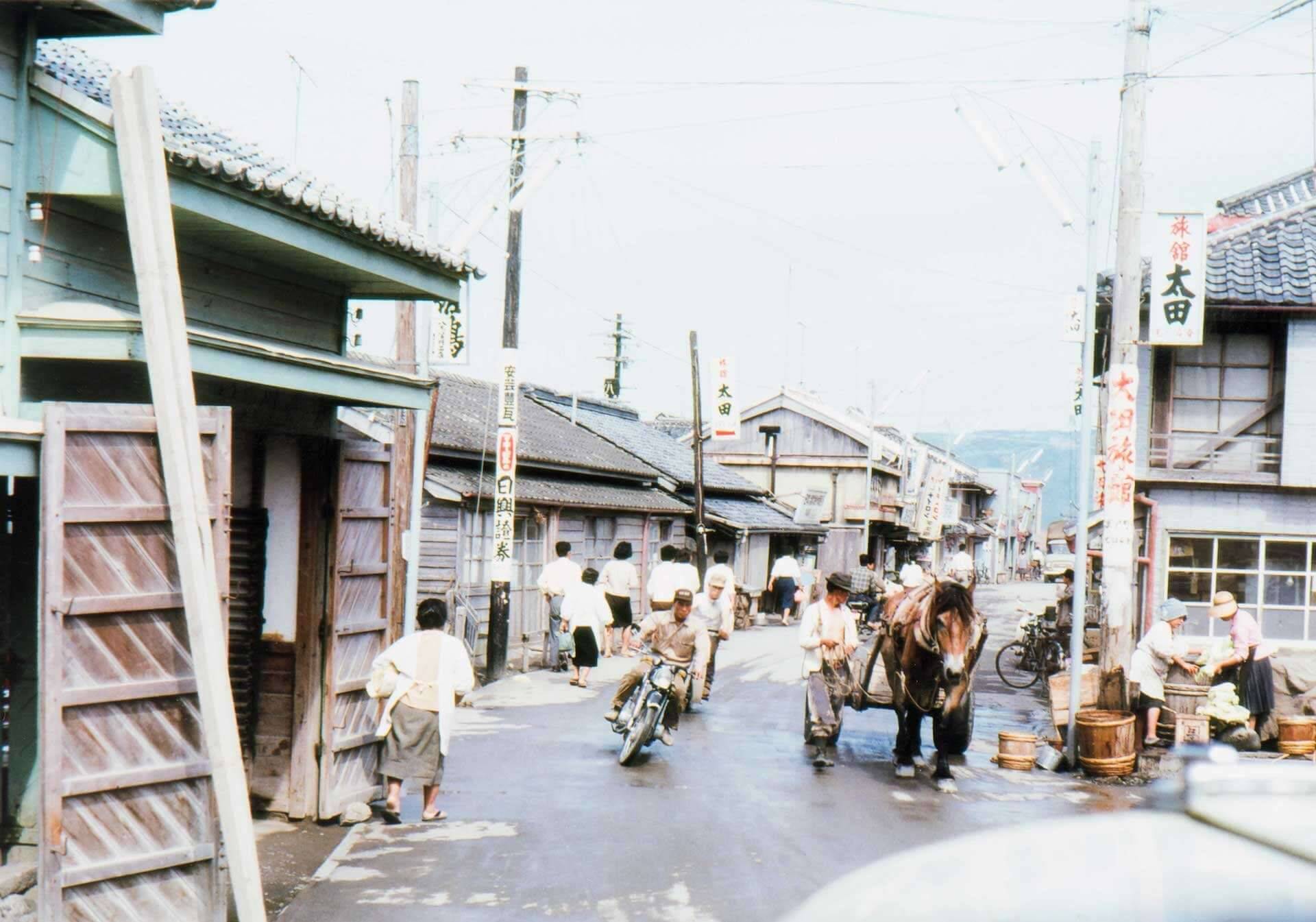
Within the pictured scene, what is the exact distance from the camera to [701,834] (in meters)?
10.1

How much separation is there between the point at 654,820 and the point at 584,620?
8982mm

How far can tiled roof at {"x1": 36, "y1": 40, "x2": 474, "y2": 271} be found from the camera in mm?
7480

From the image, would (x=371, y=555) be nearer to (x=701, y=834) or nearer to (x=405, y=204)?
(x=701, y=834)

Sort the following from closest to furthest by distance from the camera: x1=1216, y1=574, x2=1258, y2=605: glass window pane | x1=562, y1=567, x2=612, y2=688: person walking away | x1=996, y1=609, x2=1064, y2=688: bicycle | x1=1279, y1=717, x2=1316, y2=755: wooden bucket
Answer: x1=1279, y1=717, x2=1316, y2=755: wooden bucket < x1=1216, y1=574, x2=1258, y2=605: glass window pane < x1=562, y1=567, x2=612, y2=688: person walking away < x1=996, y1=609, x2=1064, y2=688: bicycle

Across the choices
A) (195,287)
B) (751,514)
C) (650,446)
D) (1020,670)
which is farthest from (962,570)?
(751,514)

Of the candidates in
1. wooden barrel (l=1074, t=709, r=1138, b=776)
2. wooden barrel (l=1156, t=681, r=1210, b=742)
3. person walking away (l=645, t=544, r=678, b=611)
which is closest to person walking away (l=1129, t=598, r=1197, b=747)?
wooden barrel (l=1156, t=681, r=1210, b=742)

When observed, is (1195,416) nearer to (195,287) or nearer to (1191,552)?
(1191,552)

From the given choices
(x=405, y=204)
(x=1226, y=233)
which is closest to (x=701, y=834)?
(x=405, y=204)

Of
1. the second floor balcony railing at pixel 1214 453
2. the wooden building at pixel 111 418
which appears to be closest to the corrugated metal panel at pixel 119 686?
the wooden building at pixel 111 418

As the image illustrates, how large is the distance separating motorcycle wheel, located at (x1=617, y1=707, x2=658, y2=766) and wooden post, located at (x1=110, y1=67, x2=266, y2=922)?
638cm

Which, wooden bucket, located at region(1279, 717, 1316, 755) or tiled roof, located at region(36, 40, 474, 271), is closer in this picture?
tiled roof, located at region(36, 40, 474, 271)

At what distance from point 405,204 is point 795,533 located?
29526 millimetres

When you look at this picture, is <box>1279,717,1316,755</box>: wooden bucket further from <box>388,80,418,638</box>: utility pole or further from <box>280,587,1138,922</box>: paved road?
<box>388,80,418,638</box>: utility pole

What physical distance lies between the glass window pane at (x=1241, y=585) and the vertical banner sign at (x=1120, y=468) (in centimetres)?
A: 625
